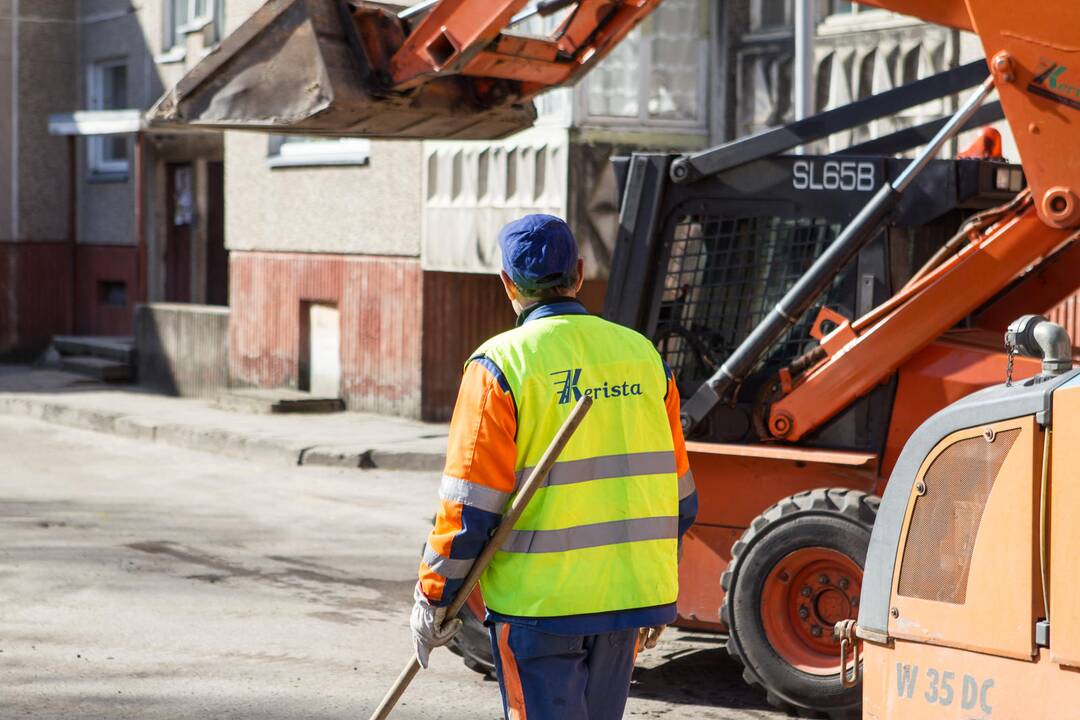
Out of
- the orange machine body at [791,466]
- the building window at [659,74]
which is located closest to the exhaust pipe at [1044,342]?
the orange machine body at [791,466]

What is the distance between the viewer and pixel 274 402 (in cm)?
1683

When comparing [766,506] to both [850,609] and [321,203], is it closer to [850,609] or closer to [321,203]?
[850,609]

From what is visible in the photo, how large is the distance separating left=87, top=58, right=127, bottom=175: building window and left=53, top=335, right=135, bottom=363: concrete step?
3.03 m

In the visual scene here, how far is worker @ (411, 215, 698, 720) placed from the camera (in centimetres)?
396

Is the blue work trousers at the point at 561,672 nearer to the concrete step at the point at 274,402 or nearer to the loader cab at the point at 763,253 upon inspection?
the loader cab at the point at 763,253

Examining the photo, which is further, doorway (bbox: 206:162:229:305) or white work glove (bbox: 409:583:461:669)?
doorway (bbox: 206:162:229:305)

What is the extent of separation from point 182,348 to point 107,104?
6.45 metres

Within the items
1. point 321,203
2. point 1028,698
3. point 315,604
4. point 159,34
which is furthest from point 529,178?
Result: point 1028,698

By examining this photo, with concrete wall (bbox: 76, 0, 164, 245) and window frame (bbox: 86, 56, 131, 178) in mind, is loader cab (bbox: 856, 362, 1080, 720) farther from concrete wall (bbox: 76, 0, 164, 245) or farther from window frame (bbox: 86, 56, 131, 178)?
window frame (bbox: 86, 56, 131, 178)

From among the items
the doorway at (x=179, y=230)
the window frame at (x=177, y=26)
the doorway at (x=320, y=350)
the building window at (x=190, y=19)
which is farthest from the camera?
the doorway at (x=179, y=230)

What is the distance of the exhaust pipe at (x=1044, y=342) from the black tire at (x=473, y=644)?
2980 mm

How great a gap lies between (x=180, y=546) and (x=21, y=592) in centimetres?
160

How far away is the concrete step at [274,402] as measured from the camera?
16.8 metres

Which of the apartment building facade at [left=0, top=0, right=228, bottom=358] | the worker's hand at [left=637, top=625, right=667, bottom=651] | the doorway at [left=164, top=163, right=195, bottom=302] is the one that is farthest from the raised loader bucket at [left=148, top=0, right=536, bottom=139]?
the doorway at [left=164, top=163, right=195, bottom=302]
